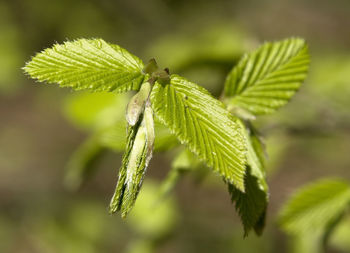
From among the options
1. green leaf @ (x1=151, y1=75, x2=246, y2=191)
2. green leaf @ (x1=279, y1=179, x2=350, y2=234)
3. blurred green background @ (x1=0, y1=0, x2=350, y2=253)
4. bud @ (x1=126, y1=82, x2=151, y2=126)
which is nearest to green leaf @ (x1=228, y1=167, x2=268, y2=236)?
green leaf @ (x1=151, y1=75, x2=246, y2=191)

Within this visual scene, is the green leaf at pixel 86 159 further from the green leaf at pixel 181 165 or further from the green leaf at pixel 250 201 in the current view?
the green leaf at pixel 250 201

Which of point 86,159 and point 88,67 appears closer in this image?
point 88,67

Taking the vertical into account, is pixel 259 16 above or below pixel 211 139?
above

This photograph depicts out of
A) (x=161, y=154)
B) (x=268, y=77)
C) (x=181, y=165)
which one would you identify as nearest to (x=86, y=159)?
(x=181, y=165)

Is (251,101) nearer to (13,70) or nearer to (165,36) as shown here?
(165,36)

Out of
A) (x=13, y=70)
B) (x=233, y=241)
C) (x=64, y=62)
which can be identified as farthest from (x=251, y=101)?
(x=13, y=70)

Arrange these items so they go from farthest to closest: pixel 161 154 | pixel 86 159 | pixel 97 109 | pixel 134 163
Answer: pixel 161 154, pixel 97 109, pixel 86 159, pixel 134 163

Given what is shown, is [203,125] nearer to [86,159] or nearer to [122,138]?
[122,138]
